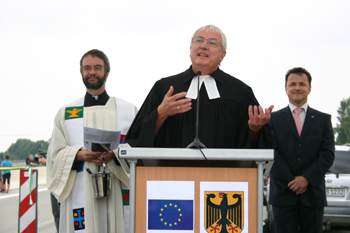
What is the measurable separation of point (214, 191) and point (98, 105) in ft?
7.95

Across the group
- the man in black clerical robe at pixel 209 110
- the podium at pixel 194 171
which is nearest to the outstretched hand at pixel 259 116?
the man in black clerical robe at pixel 209 110

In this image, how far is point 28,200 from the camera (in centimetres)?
699

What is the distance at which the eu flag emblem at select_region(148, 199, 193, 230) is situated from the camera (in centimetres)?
229

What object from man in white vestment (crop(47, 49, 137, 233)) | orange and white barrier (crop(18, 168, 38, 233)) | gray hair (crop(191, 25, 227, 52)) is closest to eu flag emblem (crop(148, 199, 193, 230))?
gray hair (crop(191, 25, 227, 52))

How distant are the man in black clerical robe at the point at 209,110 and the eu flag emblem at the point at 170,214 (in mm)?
763

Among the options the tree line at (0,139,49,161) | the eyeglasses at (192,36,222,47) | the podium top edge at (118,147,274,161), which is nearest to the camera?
the podium top edge at (118,147,274,161)

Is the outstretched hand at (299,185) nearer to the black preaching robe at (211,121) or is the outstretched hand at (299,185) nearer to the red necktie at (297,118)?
the red necktie at (297,118)

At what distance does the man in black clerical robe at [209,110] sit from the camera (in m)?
3.16

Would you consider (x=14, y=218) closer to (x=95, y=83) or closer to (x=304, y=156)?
(x=95, y=83)

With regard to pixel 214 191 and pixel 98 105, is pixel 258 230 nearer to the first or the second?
pixel 214 191

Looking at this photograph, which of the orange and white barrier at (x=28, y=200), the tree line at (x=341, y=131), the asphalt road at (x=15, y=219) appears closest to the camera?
the orange and white barrier at (x=28, y=200)

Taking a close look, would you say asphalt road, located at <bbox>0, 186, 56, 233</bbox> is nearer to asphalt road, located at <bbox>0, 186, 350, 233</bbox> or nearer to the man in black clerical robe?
asphalt road, located at <bbox>0, 186, 350, 233</bbox>

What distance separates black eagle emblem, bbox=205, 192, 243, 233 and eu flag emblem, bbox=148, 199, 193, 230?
104 mm

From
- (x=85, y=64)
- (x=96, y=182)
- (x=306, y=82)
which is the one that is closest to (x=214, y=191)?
(x=96, y=182)
